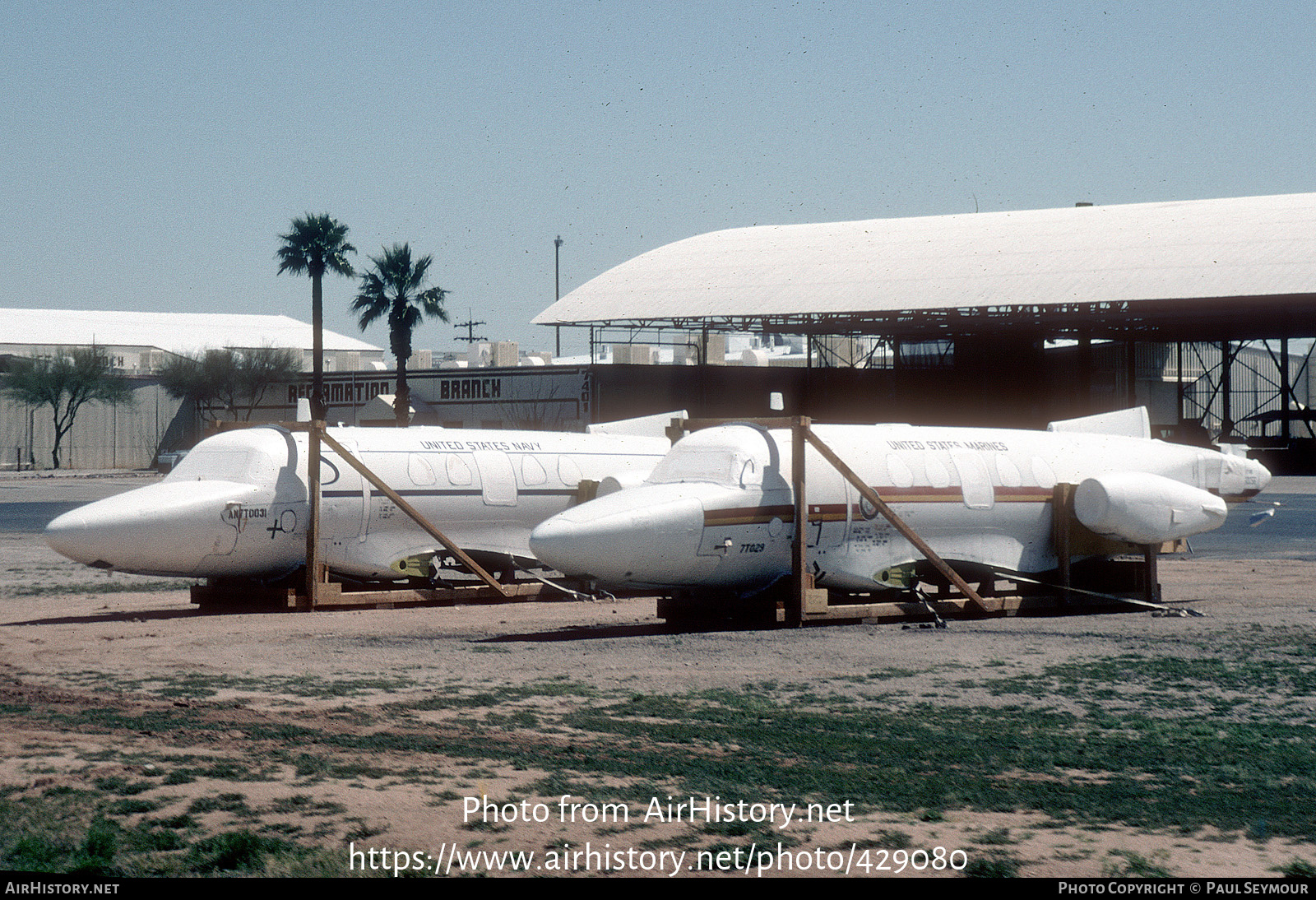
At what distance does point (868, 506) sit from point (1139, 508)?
4.32 meters

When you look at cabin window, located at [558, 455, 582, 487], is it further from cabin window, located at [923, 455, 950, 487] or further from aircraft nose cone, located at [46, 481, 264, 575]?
cabin window, located at [923, 455, 950, 487]

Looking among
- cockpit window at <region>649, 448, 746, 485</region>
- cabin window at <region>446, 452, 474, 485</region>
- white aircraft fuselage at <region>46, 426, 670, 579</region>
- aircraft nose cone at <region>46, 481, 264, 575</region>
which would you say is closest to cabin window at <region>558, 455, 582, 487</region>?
white aircraft fuselage at <region>46, 426, 670, 579</region>

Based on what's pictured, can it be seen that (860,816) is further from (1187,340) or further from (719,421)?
(1187,340)

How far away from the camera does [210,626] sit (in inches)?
748

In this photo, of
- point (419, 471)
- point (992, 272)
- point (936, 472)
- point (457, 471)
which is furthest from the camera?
point (992, 272)

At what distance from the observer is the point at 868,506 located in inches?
761

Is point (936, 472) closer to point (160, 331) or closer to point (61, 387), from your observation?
point (61, 387)

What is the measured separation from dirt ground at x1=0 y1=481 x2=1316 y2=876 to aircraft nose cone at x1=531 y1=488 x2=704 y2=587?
85cm

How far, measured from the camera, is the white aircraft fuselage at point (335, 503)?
19.8 m

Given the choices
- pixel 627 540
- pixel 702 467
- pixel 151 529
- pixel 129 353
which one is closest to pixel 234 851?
pixel 627 540

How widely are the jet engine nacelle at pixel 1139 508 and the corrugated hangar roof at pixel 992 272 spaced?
107ft

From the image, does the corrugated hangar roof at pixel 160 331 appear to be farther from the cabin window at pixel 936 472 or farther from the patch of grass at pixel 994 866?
the patch of grass at pixel 994 866

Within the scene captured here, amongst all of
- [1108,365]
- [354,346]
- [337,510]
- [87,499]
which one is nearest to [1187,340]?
[1108,365]

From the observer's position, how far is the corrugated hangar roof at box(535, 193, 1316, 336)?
53250 mm
